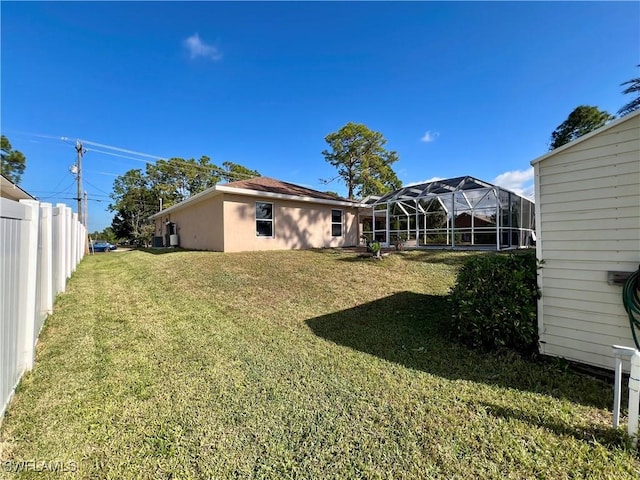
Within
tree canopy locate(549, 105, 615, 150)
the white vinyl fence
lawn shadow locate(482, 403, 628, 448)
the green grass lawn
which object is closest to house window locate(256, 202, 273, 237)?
the green grass lawn

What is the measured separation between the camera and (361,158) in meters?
24.5

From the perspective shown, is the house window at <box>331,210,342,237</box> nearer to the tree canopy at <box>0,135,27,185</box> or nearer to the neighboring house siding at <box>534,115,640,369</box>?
the neighboring house siding at <box>534,115,640,369</box>

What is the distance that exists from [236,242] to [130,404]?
879 cm

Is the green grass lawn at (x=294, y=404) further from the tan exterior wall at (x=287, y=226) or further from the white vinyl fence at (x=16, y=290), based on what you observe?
the tan exterior wall at (x=287, y=226)

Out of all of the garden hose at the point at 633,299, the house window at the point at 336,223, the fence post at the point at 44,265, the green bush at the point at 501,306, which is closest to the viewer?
the garden hose at the point at 633,299

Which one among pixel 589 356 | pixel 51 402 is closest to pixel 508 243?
pixel 589 356

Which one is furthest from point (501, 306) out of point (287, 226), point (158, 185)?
point (158, 185)

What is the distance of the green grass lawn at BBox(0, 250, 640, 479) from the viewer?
5.90ft

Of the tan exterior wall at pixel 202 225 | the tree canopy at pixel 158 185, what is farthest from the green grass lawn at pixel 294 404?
the tree canopy at pixel 158 185

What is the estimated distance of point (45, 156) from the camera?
22.2 m

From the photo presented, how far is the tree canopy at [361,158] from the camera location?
2381 cm

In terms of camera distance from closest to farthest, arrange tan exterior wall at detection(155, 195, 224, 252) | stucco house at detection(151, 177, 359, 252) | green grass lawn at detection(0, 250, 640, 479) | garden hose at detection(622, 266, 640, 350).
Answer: green grass lawn at detection(0, 250, 640, 479)
garden hose at detection(622, 266, 640, 350)
stucco house at detection(151, 177, 359, 252)
tan exterior wall at detection(155, 195, 224, 252)

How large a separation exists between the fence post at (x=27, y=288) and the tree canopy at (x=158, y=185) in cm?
3249

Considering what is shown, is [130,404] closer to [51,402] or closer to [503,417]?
[51,402]
